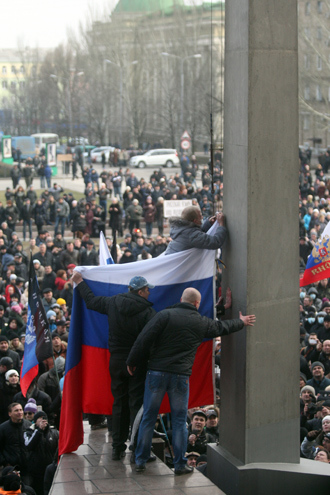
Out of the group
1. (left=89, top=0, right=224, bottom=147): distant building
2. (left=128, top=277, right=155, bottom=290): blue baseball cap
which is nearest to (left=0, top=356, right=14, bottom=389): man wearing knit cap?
(left=128, top=277, right=155, bottom=290): blue baseball cap

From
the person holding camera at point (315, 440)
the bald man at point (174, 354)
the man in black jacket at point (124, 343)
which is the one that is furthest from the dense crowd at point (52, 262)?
the bald man at point (174, 354)

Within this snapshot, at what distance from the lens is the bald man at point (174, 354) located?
6785 mm

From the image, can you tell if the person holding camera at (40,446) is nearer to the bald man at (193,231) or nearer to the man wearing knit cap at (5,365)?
the man wearing knit cap at (5,365)

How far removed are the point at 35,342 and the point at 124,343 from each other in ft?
7.85

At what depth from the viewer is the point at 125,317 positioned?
7.20 meters

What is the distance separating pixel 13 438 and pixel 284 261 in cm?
448

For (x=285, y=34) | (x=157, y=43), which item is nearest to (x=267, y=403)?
(x=285, y=34)

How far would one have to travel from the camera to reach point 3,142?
48656 millimetres

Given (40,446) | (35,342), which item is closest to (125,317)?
(35,342)

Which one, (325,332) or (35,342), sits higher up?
(35,342)

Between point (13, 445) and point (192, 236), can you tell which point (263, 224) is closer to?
point (192, 236)

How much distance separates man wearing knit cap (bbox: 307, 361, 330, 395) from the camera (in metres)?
11.0

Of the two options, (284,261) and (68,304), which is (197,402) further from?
(68,304)

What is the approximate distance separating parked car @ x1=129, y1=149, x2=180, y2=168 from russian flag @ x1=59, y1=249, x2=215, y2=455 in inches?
1876
